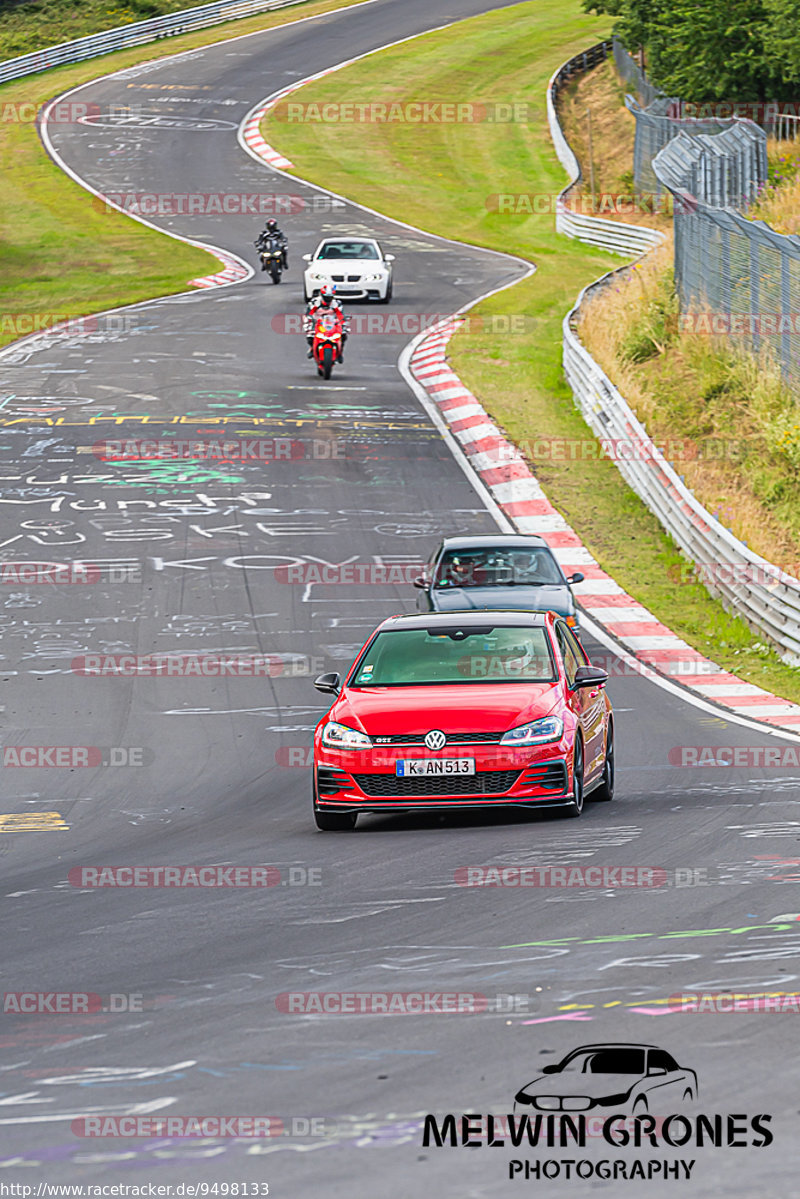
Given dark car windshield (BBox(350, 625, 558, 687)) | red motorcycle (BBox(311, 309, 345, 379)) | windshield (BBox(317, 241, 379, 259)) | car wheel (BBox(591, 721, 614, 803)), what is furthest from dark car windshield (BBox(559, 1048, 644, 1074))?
windshield (BBox(317, 241, 379, 259))

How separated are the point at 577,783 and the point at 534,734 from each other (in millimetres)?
478

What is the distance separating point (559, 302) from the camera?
137 feet

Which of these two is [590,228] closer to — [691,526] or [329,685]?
[691,526]

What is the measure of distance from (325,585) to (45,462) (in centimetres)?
874

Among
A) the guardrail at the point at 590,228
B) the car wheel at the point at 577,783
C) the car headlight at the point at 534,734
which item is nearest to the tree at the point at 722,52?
the guardrail at the point at 590,228

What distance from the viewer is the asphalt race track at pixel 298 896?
Answer: 5.32m

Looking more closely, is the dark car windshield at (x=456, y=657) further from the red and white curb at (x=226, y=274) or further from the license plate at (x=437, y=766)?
the red and white curb at (x=226, y=274)

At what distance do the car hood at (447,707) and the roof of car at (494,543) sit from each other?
22.8ft

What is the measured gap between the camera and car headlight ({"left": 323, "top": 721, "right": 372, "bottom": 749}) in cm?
1099

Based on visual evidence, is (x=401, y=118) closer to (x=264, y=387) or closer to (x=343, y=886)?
(x=264, y=387)

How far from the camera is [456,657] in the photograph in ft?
39.4

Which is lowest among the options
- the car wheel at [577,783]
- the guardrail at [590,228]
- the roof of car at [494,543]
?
the guardrail at [590,228]

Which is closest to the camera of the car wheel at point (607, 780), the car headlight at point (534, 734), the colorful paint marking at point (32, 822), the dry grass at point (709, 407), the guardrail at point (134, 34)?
the car headlight at point (534, 734)

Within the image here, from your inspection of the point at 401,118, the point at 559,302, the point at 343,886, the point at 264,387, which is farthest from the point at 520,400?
the point at 401,118
